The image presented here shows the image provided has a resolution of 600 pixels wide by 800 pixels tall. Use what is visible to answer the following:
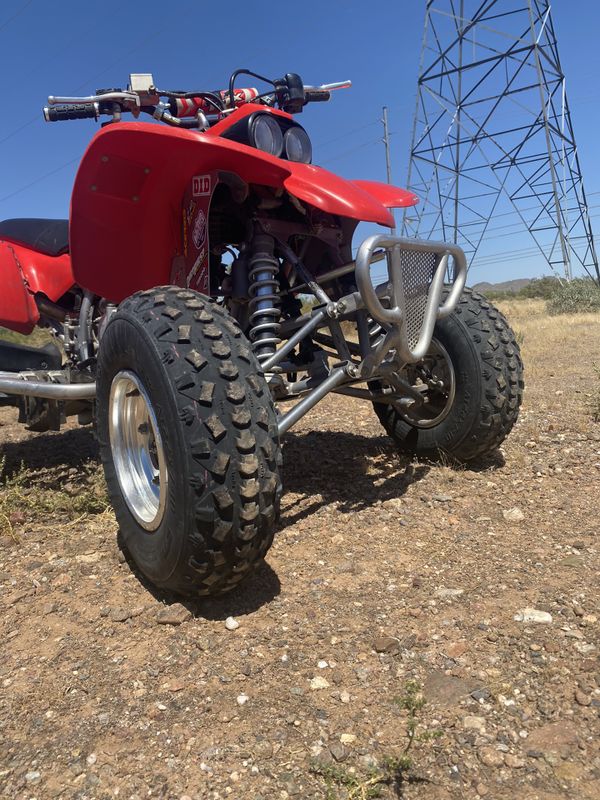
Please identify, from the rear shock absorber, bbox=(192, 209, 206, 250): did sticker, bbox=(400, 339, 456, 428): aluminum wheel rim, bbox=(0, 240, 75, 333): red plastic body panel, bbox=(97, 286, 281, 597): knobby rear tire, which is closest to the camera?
bbox=(97, 286, 281, 597): knobby rear tire

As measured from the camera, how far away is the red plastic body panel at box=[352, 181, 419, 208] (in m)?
2.92

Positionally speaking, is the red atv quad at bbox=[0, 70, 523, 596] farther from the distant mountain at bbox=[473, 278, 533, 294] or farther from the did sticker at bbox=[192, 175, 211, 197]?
the distant mountain at bbox=[473, 278, 533, 294]

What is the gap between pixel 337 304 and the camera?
8.13 feet

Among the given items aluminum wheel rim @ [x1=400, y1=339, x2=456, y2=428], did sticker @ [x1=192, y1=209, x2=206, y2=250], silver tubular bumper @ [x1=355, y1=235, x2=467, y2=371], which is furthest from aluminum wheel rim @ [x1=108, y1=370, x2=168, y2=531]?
aluminum wheel rim @ [x1=400, y1=339, x2=456, y2=428]

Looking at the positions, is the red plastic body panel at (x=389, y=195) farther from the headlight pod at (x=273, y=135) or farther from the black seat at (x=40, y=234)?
the black seat at (x=40, y=234)

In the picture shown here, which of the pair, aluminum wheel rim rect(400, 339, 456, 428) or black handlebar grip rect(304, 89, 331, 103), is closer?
aluminum wheel rim rect(400, 339, 456, 428)

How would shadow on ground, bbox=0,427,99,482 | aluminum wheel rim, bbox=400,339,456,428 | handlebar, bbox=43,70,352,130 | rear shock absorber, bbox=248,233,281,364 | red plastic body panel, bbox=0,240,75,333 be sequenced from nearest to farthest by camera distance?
1. rear shock absorber, bbox=248,233,281,364
2. handlebar, bbox=43,70,352,130
3. aluminum wheel rim, bbox=400,339,456,428
4. red plastic body panel, bbox=0,240,75,333
5. shadow on ground, bbox=0,427,99,482

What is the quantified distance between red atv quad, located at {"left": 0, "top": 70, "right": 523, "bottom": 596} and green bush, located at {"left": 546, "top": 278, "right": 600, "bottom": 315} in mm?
12875

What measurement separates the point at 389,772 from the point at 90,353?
280cm

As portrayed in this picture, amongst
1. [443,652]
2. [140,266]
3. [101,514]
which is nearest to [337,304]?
[140,266]

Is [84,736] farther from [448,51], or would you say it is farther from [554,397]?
[448,51]

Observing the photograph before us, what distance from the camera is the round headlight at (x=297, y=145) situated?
8.61 feet

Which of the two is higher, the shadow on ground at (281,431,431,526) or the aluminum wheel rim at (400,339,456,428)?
the aluminum wheel rim at (400,339,456,428)

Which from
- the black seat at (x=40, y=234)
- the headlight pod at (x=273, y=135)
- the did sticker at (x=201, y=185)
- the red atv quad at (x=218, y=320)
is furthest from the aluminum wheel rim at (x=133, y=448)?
the black seat at (x=40, y=234)
